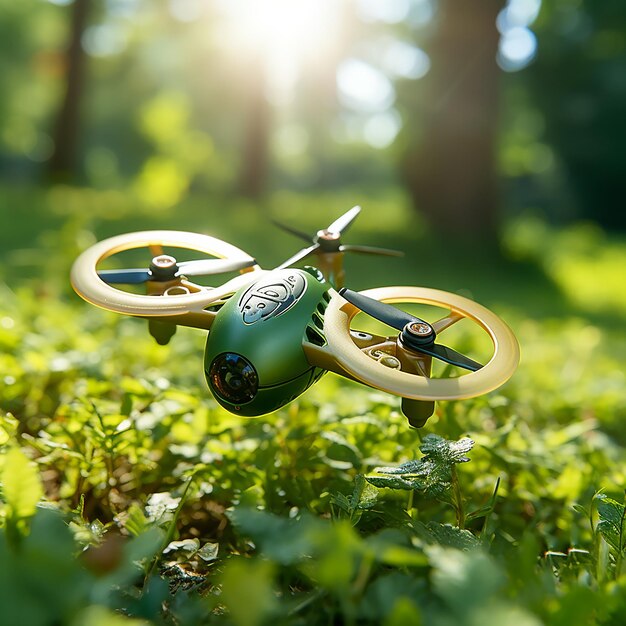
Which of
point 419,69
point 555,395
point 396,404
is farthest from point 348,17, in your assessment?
point 396,404

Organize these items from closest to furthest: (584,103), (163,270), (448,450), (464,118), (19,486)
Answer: (19,486) → (448,450) → (163,270) → (464,118) → (584,103)

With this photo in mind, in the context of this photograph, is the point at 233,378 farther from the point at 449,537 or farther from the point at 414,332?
the point at 449,537

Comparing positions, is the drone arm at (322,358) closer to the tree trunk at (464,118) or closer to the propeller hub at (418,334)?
the propeller hub at (418,334)

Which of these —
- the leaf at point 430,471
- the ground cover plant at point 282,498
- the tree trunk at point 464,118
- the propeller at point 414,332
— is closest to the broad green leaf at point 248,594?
the ground cover plant at point 282,498

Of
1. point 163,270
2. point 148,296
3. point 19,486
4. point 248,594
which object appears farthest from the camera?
point 163,270

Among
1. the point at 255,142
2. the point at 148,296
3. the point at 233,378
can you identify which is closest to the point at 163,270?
the point at 148,296

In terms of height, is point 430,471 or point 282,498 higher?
point 430,471

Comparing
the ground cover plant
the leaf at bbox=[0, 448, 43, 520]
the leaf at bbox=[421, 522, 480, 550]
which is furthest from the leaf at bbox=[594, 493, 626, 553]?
the leaf at bbox=[0, 448, 43, 520]
